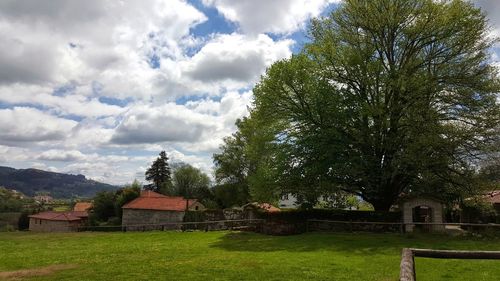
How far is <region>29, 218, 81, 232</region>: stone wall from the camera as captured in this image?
7019 cm

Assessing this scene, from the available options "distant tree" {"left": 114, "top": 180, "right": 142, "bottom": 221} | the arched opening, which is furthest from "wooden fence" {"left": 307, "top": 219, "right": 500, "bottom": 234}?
"distant tree" {"left": 114, "top": 180, "right": 142, "bottom": 221}

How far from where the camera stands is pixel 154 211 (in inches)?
2347

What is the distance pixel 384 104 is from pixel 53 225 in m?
62.6

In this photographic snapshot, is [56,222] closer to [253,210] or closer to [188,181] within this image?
[188,181]

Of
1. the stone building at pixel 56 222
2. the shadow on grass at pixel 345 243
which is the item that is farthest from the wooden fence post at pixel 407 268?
the stone building at pixel 56 222

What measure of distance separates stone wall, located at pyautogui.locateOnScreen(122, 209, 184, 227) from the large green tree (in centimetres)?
2719

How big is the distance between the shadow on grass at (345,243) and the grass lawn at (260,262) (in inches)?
1.8

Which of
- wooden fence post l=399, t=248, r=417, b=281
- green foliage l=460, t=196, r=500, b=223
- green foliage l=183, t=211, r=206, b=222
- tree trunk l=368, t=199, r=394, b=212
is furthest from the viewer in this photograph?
green foliage l=183, t=211, r=206, b=222

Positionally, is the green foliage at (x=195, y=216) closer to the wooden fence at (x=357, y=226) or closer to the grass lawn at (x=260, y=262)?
the wooden fence at (x=357, y=226)

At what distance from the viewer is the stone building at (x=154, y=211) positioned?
58.1 meters

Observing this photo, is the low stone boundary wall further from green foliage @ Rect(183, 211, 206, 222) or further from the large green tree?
green foliage @ Rect(183, 211, 206, 222)

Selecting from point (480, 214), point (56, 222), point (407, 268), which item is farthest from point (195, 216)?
point (407, 268)

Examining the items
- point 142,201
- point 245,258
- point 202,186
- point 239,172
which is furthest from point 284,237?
point 202,186

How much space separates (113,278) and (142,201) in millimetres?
48054
